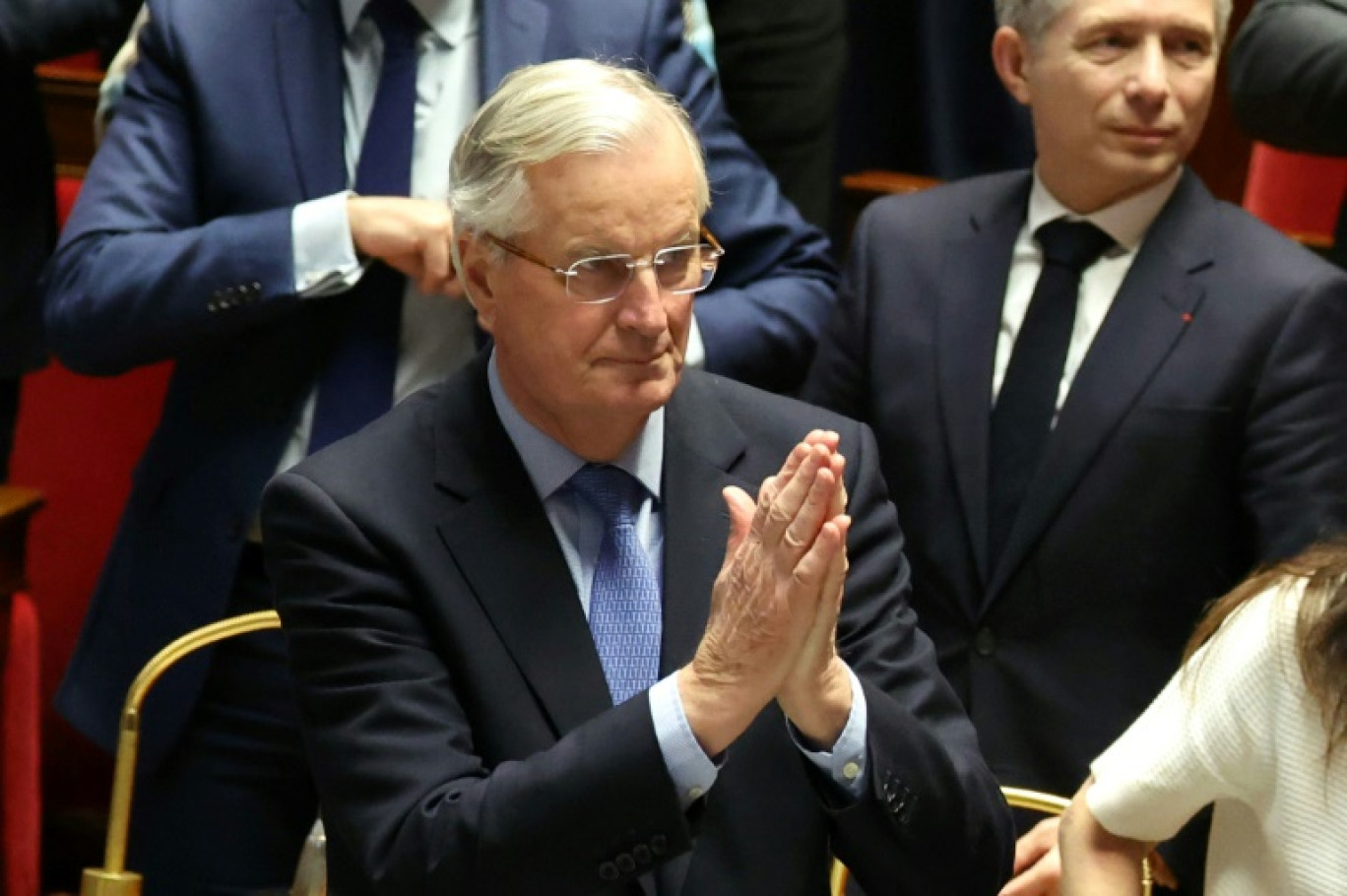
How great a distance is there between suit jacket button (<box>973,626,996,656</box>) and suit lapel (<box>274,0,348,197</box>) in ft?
3.02

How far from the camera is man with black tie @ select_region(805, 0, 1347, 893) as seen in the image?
2588 millimetres

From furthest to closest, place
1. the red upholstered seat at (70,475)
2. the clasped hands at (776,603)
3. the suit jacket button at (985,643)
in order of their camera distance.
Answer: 1. the red upholstered seat at (70,475)
2. the suit jacket button at (985,643)
3. the clasped hands at (776,603)

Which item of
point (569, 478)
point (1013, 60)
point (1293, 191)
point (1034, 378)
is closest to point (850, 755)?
point (569, 478)

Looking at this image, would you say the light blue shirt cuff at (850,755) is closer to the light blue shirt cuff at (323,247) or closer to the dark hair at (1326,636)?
the dark hair at (1326,636)

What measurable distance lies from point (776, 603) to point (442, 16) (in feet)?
3.62

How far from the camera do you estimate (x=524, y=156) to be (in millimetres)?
2008

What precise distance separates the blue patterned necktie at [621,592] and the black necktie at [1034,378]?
72 cm

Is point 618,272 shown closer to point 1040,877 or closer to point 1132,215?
point 1040,877

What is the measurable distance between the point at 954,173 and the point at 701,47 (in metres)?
1.17

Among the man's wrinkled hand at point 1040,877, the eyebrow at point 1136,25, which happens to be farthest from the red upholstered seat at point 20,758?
the eyebrow at point 1136,25

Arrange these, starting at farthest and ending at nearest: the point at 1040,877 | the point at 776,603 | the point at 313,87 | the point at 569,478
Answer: the point at 313,87, the point at 1040,877, the point at 569,478, the point at 776,603

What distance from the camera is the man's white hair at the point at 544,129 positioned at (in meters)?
2.00

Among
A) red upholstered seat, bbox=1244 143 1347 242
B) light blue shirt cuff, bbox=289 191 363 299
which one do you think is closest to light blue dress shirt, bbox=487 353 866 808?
light blue shirt cuff, bbox=289 191 363 299

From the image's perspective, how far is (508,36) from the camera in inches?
103
